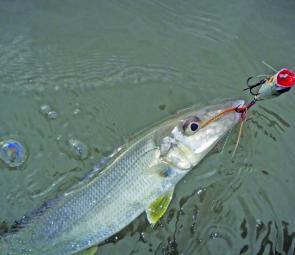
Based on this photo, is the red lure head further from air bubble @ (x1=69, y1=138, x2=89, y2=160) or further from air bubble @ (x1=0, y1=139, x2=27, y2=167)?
air bubble @ (x1=0, y1=139, x2=27, y2=167)

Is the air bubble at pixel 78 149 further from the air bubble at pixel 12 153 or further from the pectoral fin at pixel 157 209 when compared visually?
the pectoral fin at pixel 157 209

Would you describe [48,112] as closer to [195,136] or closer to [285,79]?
[195,136]

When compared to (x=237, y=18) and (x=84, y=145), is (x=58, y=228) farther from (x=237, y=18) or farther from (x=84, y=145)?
(x=237, y=18)

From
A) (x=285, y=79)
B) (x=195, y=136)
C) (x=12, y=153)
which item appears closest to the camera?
(x=285, y=79)

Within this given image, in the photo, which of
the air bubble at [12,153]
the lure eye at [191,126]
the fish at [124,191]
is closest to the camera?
the fish at [124,191]

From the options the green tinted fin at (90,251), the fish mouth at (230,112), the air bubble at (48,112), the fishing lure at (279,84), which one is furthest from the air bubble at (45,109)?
the fishing lure at (279,84)

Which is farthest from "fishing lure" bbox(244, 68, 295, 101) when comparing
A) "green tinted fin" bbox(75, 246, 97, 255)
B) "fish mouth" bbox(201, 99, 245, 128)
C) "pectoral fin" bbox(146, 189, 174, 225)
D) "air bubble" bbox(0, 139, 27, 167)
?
"air bubble" bbox(0, 139, 27, 167)

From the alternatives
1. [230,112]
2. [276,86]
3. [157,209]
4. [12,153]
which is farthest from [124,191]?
[276,86]
